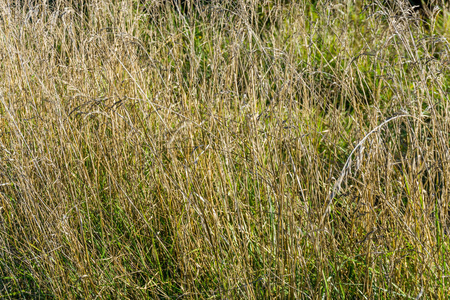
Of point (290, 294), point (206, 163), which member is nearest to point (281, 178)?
point (290, 294)

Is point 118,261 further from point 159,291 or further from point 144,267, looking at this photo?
point 159,291

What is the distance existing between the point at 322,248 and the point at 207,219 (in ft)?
1.33

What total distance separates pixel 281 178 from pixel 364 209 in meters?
0.43

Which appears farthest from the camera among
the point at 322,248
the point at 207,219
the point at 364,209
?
the point at 364,209

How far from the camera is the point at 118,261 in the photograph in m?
1.64

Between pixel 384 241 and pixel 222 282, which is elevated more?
pixel 384 241

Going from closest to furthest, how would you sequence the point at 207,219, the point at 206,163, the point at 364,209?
the point at 207,219 < the point at 364,209 < the point at 206,163

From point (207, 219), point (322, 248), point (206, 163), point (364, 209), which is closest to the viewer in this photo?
point (322, 248)

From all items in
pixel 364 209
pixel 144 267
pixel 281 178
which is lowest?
pixel 144 267

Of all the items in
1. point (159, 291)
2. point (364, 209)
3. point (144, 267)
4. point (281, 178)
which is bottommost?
point (159, 291)

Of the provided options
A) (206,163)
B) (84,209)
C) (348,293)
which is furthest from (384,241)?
(84,209)

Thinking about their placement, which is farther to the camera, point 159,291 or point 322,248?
point 159,291

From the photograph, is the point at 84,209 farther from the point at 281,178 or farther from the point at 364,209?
the point at 364,209

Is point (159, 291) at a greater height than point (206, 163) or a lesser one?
lesser
